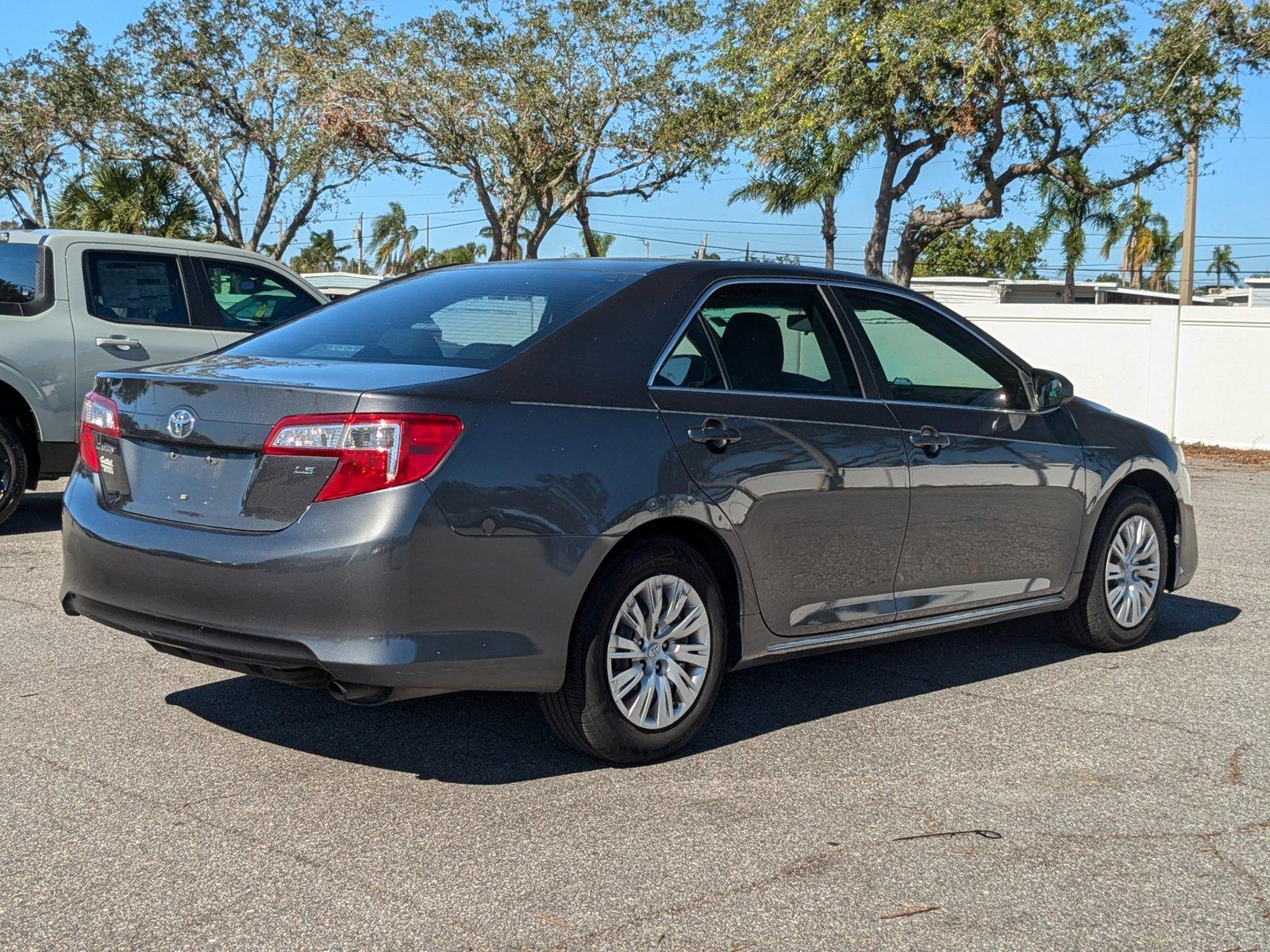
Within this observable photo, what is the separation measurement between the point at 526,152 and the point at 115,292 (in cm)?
2075

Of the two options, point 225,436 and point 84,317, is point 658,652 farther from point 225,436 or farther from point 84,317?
point 84,317

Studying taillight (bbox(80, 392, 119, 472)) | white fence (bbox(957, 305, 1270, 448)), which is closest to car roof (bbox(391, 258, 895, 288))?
taillight (bbox(80, 392, 119, 472))

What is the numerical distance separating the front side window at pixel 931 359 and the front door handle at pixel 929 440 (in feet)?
0.50

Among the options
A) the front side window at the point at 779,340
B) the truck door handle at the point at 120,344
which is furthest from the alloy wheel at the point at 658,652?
the truck door handle at the point at 120,344

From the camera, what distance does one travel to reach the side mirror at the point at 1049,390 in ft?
21.0

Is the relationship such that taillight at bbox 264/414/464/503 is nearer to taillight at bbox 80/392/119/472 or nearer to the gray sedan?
the gray sedan

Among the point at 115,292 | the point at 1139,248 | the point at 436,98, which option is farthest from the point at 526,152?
the point at 1139,248

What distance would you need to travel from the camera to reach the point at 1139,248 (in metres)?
73.6

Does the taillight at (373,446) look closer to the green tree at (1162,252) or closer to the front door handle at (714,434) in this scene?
the front door handle at (714,434)

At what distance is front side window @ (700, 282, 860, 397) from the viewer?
5.25 meters

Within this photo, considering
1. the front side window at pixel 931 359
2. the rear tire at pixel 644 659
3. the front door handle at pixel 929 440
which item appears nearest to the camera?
the rear tire at pixel 644 659

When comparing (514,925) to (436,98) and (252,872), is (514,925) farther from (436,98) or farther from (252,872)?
(436,98)

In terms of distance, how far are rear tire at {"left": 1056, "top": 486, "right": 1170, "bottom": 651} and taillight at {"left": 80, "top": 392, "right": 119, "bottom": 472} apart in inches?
165

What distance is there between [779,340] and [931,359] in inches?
35.2
